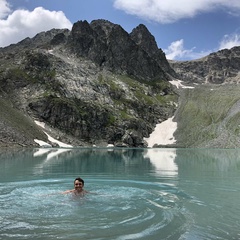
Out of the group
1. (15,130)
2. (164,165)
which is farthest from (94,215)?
(15,130)

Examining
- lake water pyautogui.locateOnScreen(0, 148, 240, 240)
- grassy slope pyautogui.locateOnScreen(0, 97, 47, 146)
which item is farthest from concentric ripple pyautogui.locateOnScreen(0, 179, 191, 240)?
grassy slope pyautogui.locateOnScreen(0, 97, 47, 146)

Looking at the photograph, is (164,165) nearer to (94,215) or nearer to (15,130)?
(94,215)

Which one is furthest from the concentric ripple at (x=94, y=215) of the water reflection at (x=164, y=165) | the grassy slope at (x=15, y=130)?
the grassy slope at (x=15, y=130)

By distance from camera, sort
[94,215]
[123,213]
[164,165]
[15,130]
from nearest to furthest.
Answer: [94,215] < [123,213] < [164,165] < [15,130]

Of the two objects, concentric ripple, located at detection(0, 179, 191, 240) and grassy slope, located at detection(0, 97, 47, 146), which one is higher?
grassy slope, located at detection(0, 97, 47, 146)

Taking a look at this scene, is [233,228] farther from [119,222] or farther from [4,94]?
[4,94]

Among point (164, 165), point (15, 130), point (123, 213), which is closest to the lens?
point (123, 213)

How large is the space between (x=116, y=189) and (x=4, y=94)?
17417cm

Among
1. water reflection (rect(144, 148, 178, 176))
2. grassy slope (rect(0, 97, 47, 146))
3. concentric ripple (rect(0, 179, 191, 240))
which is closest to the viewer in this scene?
concentric ripple (rect(0, 179, 191, 240))

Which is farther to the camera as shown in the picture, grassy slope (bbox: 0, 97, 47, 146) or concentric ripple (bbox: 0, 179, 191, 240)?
grassy slope (bbox: 0, 97, 47, 146)

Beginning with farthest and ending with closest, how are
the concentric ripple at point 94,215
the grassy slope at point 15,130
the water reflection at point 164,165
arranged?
the grassy slope at point 15,130
the water reflection at point 164,165
the concentric ripple at point 94,215

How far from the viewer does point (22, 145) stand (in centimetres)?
13038

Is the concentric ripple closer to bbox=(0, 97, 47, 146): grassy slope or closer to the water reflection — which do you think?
the water reflection

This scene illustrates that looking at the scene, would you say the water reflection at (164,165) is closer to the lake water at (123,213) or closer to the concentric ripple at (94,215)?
the lake water at (123,213)
